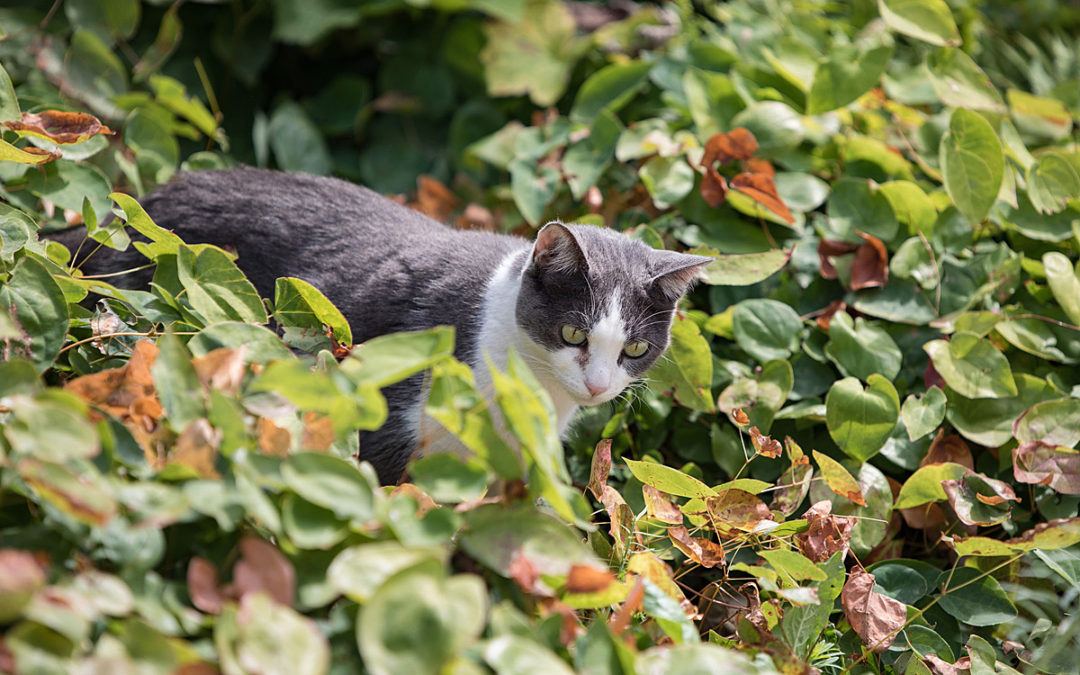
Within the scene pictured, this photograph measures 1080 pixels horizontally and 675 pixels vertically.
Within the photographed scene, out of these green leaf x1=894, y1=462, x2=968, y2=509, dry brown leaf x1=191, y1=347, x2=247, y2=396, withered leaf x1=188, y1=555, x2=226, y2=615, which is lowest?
green leaf x1=894, y1=462, x2=968, y2=509

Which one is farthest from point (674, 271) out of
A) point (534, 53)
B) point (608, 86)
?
point (534, 53)

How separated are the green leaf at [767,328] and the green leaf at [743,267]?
8cm

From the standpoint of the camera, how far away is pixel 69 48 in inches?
116

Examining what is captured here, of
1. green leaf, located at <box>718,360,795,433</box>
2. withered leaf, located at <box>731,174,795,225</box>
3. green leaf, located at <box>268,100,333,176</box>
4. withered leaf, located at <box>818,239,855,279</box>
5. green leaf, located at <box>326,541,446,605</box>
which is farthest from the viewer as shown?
green leaf, located at <box>268,100,333,176</box>

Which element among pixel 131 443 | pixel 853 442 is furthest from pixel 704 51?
pixel 131 443

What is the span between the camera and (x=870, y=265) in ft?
8.32

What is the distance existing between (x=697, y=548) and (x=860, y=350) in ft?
3.01

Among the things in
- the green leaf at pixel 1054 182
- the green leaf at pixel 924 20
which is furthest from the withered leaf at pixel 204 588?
the green leaf at pixel 924 20

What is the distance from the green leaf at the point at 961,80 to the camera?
9.34 feet

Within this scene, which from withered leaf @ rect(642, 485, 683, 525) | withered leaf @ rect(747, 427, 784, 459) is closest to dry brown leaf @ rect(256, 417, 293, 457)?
withered leaf @ rect(642, 485, 683, 525)

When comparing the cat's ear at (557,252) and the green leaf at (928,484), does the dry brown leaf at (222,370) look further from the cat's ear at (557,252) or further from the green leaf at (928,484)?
the green leaf at (928,484)

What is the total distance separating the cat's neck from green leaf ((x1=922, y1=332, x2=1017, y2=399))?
3.31 ft

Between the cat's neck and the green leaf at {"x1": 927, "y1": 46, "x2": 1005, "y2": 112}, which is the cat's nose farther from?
the green leaf at {"x1": 927, "y1": 46, "x2": 1005, "y2": 112}

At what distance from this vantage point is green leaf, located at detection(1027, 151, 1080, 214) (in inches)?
Answer: 101
